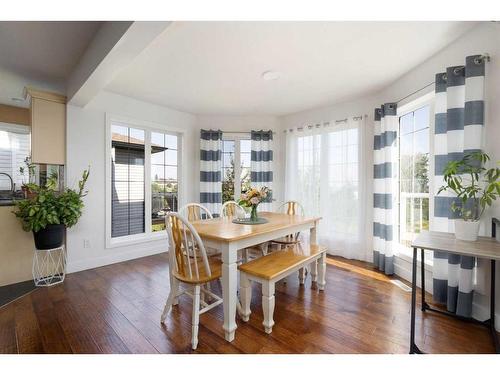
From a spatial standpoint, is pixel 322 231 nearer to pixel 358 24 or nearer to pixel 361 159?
pixel 361 159

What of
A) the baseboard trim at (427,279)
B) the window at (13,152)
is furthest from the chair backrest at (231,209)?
the window at (13,152)

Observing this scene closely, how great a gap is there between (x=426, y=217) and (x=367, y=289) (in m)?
1.08

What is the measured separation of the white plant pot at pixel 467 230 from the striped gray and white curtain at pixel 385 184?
3.92 ft

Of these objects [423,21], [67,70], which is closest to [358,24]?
[423,21]

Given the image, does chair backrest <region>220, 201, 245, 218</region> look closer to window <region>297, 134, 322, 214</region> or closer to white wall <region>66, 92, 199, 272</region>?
window <region>297, 134, 322, 214</region>

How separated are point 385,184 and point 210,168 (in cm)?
272

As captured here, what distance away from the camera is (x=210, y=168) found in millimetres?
4090

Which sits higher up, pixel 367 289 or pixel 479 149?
pixel 479 149

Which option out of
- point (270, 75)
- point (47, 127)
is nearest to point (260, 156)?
point (270, 75)

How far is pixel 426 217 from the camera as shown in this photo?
2594 mm

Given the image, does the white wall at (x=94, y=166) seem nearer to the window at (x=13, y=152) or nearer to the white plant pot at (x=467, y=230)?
the window at (x=13, y=152)

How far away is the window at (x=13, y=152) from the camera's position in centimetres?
306

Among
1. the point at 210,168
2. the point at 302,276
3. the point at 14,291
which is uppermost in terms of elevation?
the point at 210,168

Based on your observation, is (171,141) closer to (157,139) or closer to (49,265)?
(157,139)
